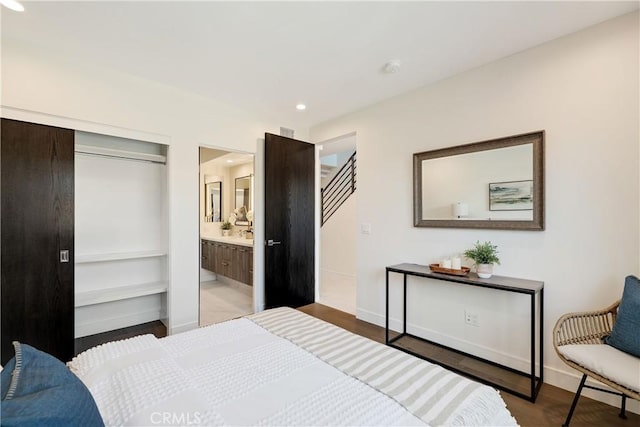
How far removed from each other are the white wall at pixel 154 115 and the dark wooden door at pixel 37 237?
0.79 ft

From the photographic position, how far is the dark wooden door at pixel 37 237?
2217mm

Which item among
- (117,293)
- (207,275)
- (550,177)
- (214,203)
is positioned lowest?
(207,275)

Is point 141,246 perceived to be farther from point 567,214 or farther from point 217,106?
point 567,214

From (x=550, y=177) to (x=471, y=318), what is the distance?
1380mm

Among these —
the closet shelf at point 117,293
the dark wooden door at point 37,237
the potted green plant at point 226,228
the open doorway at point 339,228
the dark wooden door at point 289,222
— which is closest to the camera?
the dark wooden door at point 37,237

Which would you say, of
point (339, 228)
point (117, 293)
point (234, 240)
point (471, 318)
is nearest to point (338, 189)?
point (339, 228)

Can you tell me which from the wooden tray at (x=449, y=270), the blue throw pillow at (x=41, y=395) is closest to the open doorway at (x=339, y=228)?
the wooden tray at (x=449, y=270)

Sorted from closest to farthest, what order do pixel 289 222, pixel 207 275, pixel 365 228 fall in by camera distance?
pixel 365 228
pixel 289 222
pixel 207 275

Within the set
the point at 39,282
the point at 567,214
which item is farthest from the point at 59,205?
the point at 567,214

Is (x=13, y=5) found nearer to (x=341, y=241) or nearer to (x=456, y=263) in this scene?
(x=456, y=263)

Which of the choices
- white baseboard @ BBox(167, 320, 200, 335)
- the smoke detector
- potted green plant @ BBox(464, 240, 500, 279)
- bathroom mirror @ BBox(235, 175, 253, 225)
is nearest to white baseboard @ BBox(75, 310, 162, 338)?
white baseboard @ BBox(167, 320, 200, 335)

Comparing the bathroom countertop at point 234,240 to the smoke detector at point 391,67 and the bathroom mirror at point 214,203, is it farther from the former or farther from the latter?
the smoke detector at point 391,67

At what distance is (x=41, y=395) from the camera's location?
0.72 m

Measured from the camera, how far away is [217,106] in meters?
3.43
